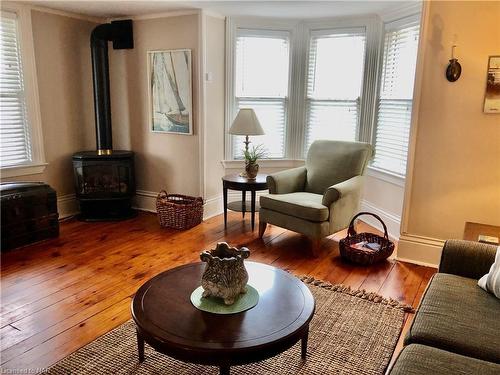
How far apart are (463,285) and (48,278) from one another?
9.12 ft

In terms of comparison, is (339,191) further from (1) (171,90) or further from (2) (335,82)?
(1) (171,90)

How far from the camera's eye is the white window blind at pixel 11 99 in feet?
12.5

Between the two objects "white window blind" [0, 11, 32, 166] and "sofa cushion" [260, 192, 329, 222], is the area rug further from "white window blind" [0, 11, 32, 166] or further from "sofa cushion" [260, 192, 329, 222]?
"white window blind" [0, 11, 32, 166]

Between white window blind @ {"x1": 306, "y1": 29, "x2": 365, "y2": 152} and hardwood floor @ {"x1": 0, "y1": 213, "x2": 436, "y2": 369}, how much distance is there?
1381 millimetres

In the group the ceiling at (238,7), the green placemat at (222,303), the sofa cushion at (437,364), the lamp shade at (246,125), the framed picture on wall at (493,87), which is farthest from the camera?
the lamp shade at (246,125)

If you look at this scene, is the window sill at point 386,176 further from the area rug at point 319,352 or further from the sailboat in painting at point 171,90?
the sailboat in painting at point 171,90

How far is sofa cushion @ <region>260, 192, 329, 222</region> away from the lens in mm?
3381

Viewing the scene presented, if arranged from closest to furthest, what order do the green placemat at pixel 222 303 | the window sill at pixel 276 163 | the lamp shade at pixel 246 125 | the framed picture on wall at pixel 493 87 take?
the green placemat at pixel 222 303 < the framed picture on wall at pixel 493 87 < the lamp shade at pixel 246 125 < the window sill at pixel 276 163

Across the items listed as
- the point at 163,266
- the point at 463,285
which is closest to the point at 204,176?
the point at 163,266

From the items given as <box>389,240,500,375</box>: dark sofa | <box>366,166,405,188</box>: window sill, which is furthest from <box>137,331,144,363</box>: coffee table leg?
<box>366,166,405,188</box>: window sill

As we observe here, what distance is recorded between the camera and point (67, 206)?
15.0 ft

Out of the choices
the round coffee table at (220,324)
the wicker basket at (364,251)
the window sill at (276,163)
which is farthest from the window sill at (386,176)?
the round coffee table at (220,324)

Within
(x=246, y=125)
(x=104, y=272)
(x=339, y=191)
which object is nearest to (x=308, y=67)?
(x=246, y=125)

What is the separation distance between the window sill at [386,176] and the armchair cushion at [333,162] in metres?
0.36
